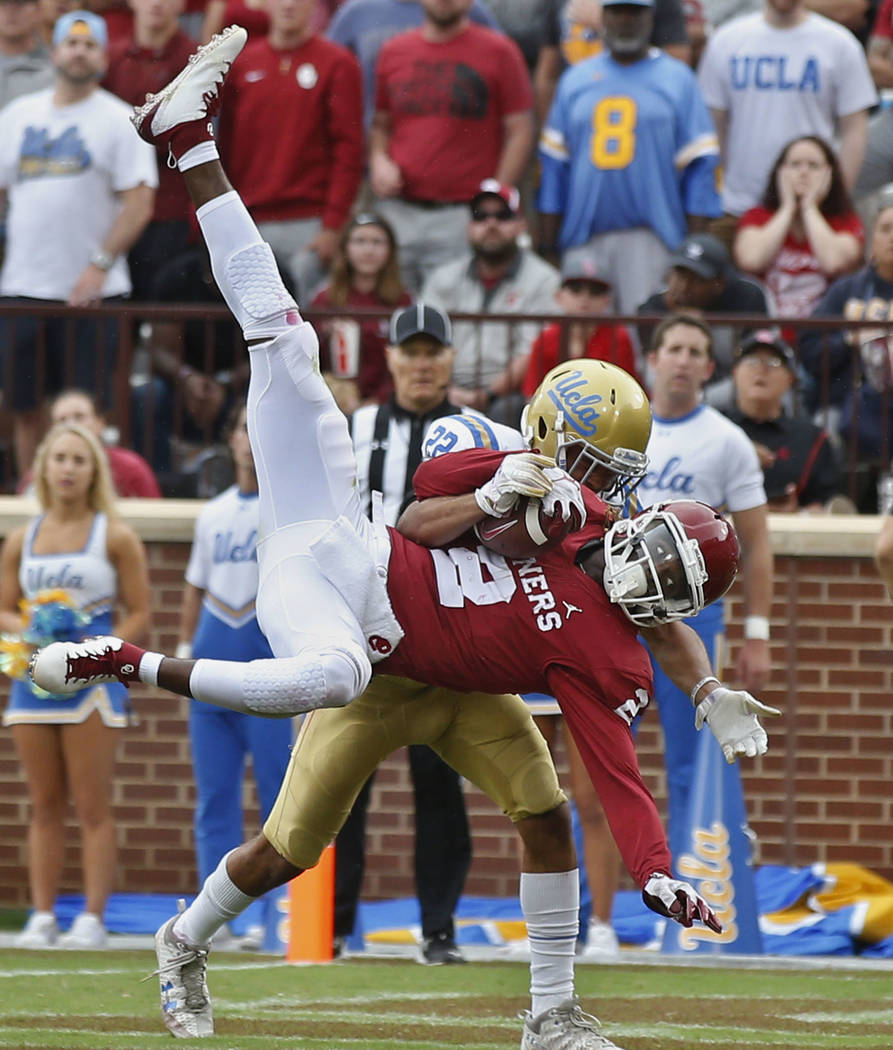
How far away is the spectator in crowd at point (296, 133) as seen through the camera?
33.3ft

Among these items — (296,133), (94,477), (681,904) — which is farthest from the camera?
(296,133)

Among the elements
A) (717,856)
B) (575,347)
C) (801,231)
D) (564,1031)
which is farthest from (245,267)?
(801,231)

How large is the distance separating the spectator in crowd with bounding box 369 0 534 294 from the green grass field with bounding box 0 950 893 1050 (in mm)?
4192

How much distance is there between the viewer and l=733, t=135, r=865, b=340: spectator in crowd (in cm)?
973

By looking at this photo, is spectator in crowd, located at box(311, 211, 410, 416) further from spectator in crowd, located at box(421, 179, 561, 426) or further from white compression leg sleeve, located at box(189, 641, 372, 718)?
white compression leg sleeve, located at box(189, 641, 372, 718)

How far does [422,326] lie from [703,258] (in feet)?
7.13

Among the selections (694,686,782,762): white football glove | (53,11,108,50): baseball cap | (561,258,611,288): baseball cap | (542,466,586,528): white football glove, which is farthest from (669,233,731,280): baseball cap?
(694,686,782,762): white football glove

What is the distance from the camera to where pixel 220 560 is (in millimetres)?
8156

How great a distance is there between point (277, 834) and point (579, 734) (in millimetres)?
924

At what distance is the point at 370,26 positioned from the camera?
10.9m

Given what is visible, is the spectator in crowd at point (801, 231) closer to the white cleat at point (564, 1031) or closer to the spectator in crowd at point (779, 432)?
the spectator in crowd at point (779, 432)

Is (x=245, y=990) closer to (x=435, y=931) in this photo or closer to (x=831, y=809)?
(x=435, y=931)

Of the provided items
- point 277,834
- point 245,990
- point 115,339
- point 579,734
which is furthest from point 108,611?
point 579,734

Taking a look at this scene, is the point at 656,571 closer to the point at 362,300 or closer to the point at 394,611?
the point at 394,611
